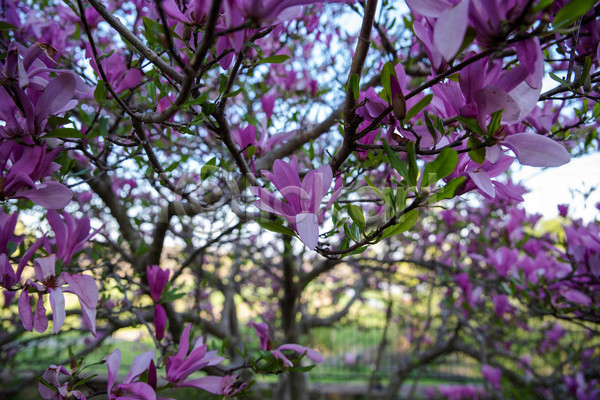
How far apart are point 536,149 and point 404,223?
0.26m

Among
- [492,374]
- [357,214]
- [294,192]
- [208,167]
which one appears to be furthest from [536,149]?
[492,374]

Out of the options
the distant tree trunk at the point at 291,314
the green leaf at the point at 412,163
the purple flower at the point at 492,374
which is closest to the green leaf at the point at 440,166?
the green leaf at the point at 412,163

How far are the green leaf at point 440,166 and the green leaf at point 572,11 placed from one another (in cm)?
22

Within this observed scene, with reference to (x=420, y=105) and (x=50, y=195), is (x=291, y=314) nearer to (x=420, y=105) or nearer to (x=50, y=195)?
(x=50, y=195)

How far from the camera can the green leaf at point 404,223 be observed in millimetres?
721

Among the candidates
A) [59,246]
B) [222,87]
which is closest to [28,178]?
[59,246]

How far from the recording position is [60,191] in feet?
2.96

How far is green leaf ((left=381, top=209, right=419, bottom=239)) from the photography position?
721 mm

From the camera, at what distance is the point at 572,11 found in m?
0.54

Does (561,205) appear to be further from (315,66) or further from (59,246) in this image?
(59,246)

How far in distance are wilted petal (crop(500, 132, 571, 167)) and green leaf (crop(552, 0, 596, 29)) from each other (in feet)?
0.63

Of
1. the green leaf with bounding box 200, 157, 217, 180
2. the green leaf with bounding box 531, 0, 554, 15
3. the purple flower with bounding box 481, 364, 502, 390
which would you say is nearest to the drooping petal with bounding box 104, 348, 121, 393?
the green leaf with bounding box 200, 157, 217, 180

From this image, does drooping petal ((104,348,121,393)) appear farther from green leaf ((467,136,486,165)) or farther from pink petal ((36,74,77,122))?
green leaf ((467,136,486,165))

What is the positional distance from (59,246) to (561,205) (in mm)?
2562
